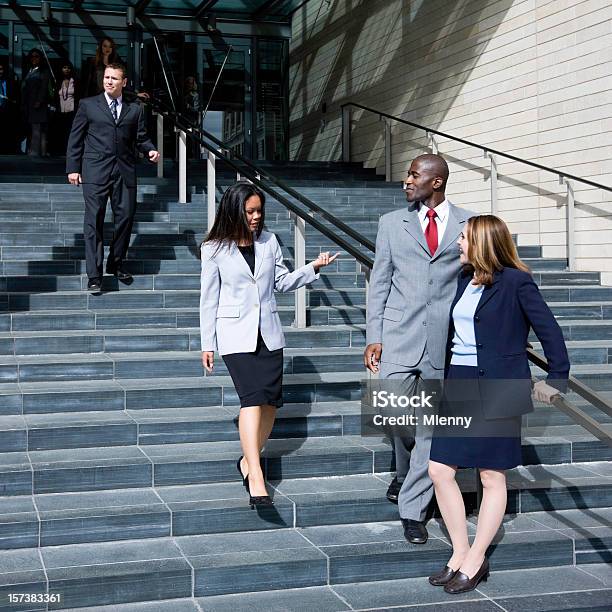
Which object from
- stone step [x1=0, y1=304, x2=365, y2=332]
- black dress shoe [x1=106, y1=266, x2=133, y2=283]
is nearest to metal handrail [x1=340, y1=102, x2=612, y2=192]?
stone step [x1=0, y1=304, x2=365, y2=332]

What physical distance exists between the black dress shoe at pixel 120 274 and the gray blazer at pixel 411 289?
149 inches

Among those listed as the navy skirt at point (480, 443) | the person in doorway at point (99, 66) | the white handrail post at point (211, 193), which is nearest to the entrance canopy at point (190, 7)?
the person in doorway at point (99, 66)

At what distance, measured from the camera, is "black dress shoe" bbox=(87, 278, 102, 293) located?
7711 millimetres

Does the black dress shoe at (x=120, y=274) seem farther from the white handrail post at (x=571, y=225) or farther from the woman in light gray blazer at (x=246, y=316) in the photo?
the white handrail post at (x=571, y=225)

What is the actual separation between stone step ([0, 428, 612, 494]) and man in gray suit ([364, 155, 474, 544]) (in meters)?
0.75

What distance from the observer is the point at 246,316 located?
15.4 ft

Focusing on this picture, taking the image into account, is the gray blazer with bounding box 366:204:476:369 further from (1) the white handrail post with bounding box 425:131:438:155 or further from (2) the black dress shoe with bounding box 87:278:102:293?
(1) the white handrail post with bounding box 425:131:438:155

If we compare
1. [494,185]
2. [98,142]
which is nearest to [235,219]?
[98,142]

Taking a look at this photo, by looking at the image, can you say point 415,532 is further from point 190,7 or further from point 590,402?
point 190,7

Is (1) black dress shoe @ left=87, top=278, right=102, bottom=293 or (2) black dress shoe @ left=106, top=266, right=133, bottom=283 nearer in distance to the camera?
(1) black dress shoe @ left=87, top=278, right=102, bottom=293

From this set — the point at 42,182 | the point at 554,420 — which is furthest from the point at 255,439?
the point at 42,182

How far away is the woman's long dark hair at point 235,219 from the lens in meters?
4.72

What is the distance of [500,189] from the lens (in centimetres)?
1087

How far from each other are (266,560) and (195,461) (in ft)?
3.11
